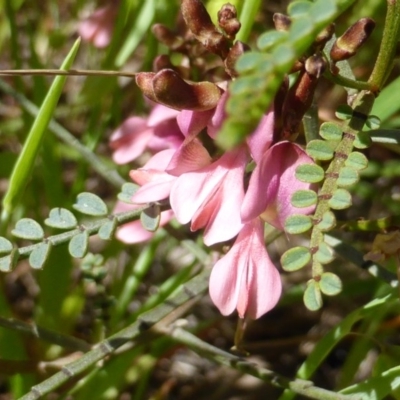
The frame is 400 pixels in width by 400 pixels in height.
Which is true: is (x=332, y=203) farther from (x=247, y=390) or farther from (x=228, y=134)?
(x=247, y=390)

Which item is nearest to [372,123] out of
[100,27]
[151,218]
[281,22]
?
[281,22]

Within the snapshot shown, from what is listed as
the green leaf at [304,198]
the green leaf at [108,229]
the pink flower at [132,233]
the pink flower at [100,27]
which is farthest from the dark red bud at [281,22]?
the pink flower at [100,27]

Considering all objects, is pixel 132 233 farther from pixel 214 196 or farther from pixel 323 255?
pixel 323 255

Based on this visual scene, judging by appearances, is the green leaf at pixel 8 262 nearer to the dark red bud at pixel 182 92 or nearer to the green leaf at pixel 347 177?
the dark red bud at pixel 182 92

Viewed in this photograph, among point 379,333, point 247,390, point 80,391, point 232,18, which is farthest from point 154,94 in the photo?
point 247,390

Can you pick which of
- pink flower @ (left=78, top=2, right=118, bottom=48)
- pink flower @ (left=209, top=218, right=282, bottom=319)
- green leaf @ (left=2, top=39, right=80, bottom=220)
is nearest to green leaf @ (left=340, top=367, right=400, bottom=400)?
pink flower @ (left=209, top=218, right=282, bottom=319)

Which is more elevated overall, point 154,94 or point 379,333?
point 154,94
